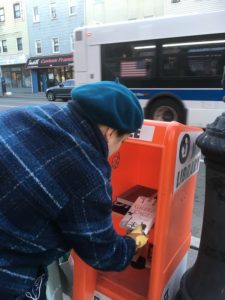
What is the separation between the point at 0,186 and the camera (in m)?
0.98

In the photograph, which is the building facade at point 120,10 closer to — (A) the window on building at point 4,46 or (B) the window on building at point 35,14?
(B) the window on building at point 35,14

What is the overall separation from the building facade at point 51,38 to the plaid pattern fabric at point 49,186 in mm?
22610

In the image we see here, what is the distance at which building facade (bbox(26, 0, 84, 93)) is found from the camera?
890 inches

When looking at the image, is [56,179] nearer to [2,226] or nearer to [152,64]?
[2,226]

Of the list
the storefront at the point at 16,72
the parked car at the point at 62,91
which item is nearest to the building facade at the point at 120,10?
the parked car at the point at 62,91

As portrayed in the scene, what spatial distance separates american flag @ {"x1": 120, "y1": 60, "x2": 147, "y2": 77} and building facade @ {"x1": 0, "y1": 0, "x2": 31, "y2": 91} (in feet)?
67.1

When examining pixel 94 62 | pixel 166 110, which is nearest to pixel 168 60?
pixel 166 110

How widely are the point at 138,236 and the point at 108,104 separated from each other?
2.17ft

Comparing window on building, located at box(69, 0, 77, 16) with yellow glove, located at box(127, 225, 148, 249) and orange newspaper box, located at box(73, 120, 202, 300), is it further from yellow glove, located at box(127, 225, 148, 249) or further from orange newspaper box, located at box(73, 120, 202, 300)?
yellow glove, located at box(127, 225, 148, 249)

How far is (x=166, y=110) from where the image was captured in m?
7.32

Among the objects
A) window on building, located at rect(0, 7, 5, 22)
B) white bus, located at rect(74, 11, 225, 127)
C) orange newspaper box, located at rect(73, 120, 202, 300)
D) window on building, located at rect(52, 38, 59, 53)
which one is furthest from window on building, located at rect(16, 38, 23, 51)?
orange newspaper box, located at rect(73, 120, 202, 300)

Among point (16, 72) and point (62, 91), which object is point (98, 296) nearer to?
point (62, 91)

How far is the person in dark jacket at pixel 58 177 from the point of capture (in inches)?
37.8

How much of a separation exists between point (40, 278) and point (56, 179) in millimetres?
519
